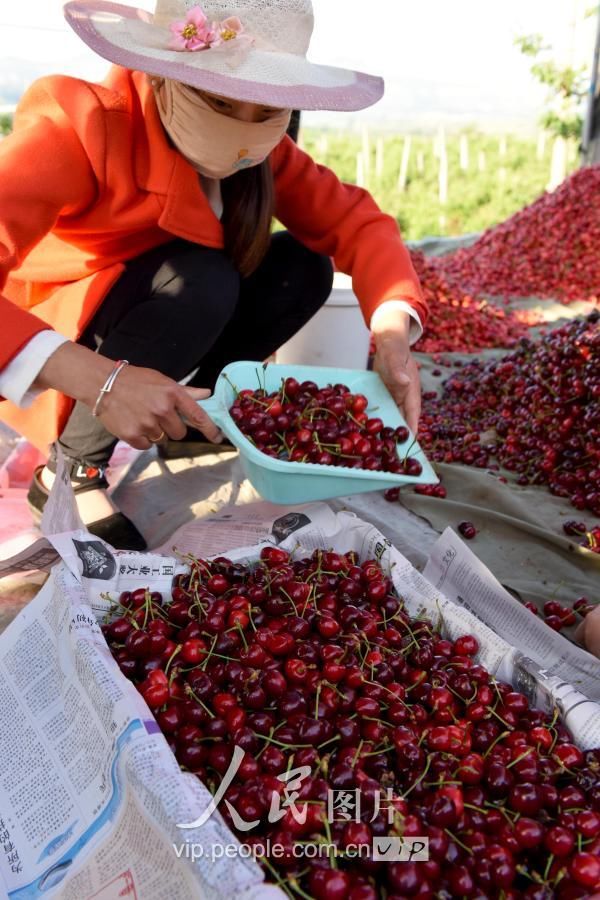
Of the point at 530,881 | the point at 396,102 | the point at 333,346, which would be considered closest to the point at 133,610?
the point at 530,881

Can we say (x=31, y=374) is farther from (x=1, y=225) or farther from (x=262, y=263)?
(x=262, y=263)

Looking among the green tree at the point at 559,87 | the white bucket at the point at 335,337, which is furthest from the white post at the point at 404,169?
the white bucket at the point at 335,337

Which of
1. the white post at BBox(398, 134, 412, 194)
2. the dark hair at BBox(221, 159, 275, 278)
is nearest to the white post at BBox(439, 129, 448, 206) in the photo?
the white post at BBox(398, 134, 412, 194)

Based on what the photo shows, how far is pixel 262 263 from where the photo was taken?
2926mm

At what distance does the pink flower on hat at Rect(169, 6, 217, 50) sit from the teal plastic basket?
2.99 feet

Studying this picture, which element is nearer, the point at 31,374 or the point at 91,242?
the point at 31,374

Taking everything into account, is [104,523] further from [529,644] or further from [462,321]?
[462,321]

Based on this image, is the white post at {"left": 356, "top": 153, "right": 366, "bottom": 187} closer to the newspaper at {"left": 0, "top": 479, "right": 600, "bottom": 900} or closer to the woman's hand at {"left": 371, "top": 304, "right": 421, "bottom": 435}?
the woman's hand at {"left": 371, "top": 304, "right": 421, "bottom": 435}

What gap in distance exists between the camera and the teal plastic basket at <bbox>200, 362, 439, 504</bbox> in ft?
6.90

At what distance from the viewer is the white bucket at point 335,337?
3674 mm

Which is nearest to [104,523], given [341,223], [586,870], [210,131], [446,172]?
[210,131]

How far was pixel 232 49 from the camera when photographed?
1923 millimetres

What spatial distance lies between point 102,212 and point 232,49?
634 mm

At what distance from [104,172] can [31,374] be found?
70 centimetres
